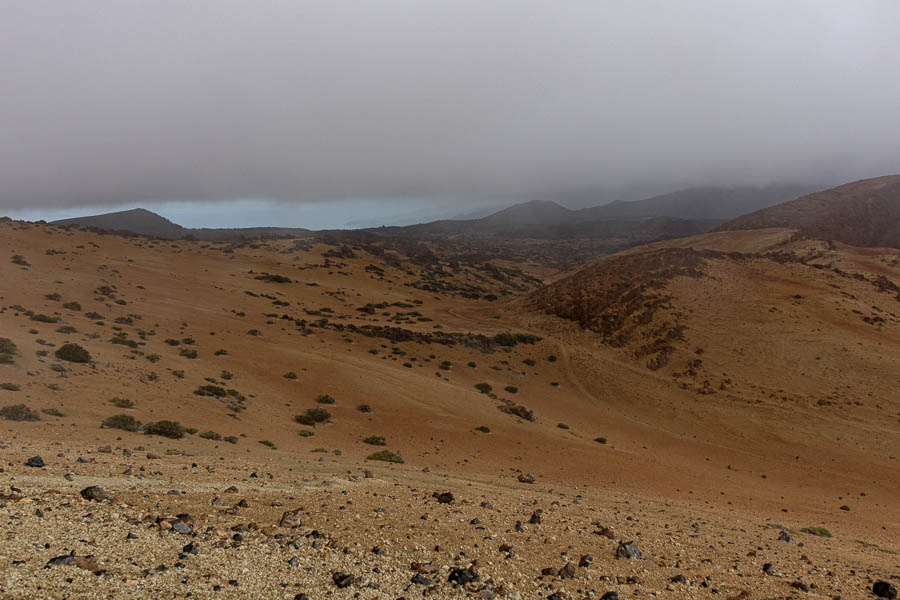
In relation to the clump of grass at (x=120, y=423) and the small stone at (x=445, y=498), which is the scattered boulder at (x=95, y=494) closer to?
the small stone at (x=445, y=498)

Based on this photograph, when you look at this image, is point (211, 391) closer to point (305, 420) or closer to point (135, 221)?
point (305, 420)

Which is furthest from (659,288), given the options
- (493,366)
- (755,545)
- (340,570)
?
(340,570)

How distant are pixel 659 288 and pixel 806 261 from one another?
60.2ft

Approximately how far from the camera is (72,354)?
59.2 ft

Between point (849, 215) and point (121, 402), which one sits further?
point (849, 215)

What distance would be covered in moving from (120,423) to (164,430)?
1133mm

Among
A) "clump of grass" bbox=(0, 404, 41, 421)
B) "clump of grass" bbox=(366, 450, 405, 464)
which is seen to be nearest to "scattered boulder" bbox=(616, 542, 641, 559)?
"clump of grass" bbox=(366, 450, 405, 464)

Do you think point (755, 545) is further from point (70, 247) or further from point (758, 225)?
point (758, 225)

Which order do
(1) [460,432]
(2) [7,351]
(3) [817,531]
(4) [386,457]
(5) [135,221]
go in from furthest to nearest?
(5) [135,221], (1) [460,432], (2) [7,351], (4) [386,457], (3) [817,531]

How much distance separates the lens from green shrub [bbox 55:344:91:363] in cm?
1789

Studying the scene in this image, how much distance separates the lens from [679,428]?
23.8 meters

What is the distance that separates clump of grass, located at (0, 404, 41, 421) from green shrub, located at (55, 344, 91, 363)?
6301 millimetres

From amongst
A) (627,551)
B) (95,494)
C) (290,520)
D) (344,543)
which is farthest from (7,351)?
(627,551)

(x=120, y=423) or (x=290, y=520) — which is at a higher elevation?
(x=290, y=520)
